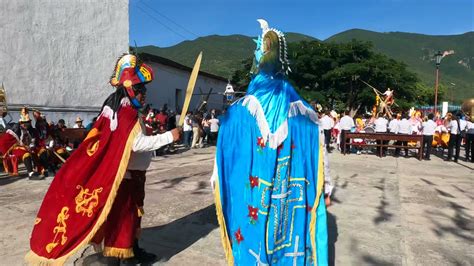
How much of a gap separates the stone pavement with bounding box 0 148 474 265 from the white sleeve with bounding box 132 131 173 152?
1.31 meters

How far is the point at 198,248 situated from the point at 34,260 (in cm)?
164

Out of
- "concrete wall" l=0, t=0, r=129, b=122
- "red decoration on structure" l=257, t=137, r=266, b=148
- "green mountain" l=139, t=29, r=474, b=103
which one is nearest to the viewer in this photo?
"red decoration on structure" l=257, t=137, r=266, b=148

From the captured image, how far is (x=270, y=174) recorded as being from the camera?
9.32 ft

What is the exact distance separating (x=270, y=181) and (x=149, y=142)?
1.01 m

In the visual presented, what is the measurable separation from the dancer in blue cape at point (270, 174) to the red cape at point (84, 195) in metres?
0.80

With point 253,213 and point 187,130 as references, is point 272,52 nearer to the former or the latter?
point 253,213

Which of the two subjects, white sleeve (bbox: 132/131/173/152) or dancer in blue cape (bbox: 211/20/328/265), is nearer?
dancer in blue cape (bbox: 211/20/328/265)

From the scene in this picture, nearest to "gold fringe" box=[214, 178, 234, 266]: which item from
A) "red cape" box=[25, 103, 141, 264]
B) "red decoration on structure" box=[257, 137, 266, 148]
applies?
"red decoration on structure" box=[257, 137, 266, 148]

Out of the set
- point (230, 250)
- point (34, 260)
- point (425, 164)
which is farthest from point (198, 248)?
point (425, 164)

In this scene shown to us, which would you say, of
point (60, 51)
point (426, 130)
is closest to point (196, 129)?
point (60, 51)

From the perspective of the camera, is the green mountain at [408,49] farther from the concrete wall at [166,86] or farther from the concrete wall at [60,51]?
the concrete wall at [60,51]

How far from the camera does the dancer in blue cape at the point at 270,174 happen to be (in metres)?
2.85

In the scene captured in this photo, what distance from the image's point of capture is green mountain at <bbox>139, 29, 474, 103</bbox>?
11925 centimetres

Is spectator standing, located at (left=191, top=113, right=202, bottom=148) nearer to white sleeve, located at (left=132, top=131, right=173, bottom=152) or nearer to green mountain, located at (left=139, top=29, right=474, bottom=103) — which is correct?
white sleeve, located at (left=132, top=131, right=173, bottom=152)
